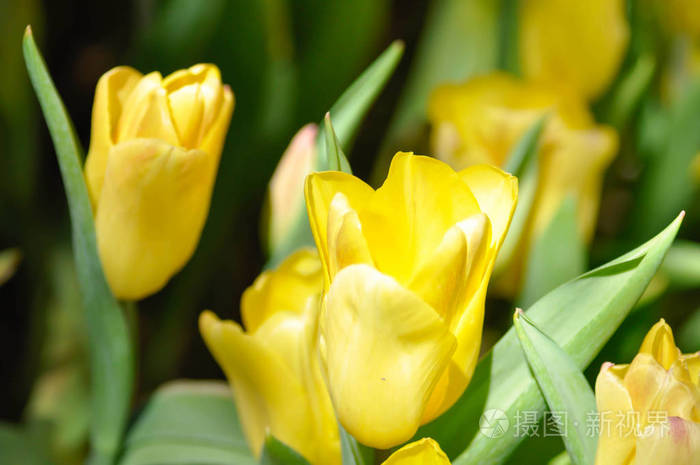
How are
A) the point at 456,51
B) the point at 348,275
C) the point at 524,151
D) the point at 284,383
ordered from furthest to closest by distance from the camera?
the point at 456,51
the point at 524,151
the point at 284,383
the point at 348,275

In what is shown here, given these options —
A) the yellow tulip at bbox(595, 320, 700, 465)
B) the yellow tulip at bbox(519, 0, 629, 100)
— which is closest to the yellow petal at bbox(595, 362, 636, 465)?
the yellow tulip at bbox(595, 320, 700, 465)

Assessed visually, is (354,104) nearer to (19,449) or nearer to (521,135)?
(521,135)

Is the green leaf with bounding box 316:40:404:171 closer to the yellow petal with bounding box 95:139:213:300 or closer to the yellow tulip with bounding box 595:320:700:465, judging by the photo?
the yellow petal with bounding box 95:139:213:300

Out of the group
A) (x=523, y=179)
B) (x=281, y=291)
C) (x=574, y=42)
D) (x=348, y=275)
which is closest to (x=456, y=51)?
(x=574, y=42)

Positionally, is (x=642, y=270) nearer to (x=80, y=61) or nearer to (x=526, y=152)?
(x=526, y=152)

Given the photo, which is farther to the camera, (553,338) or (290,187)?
(290,187)

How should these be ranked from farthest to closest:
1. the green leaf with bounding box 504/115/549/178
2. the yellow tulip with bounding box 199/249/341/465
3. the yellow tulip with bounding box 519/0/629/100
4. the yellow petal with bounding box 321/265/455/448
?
the yellow tulip with bounding box 519/0/629/100 < the green leaf with bounding box 504/115/549/178 < the yellow tulip with bounding box 199/249/341/465 < the yellow petal with bounding box 321/265/455/448

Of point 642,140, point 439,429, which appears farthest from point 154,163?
point 642,140
